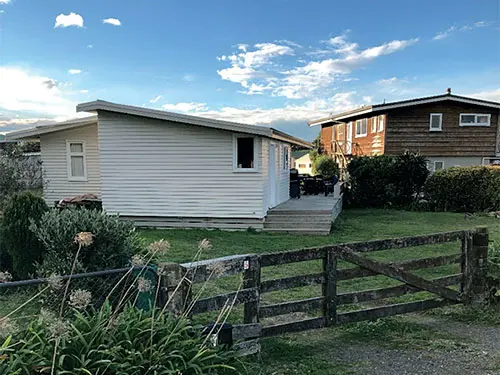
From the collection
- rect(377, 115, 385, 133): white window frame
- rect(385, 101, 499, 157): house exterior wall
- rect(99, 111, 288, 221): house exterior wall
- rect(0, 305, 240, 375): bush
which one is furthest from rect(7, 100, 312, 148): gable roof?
rect(385, 101, 499, 157): house exterior wall

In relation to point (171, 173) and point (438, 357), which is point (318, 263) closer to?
point (438, 357)

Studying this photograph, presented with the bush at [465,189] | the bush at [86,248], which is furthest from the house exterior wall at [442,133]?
the bush at [86,248]

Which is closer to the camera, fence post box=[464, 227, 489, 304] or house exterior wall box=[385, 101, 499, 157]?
fence post box=[464, 227, 489, 304]

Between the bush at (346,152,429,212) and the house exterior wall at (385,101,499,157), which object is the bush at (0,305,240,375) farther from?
the house exterior wall at (385,101,499,157)

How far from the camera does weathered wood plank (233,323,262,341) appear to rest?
328 cm

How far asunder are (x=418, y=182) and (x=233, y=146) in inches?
375

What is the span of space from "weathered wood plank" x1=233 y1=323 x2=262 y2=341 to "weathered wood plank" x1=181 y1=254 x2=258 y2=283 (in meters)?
0.47

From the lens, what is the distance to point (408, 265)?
14.6ft

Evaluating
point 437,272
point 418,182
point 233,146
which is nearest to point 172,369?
point 437,272

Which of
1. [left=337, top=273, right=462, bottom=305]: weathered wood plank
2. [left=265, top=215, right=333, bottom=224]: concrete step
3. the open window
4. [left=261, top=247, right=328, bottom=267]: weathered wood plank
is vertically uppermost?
the open window

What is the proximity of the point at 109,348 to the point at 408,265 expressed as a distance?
3.45 m

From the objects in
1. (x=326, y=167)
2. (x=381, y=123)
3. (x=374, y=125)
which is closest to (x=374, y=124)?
(x=374, y=125)

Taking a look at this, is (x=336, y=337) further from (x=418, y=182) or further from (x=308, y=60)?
(x=308, y=60)

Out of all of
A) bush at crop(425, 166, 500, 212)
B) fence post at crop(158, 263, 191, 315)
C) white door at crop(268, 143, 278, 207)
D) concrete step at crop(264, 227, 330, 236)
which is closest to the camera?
fence post at crop(158, 263, 191, 315)
